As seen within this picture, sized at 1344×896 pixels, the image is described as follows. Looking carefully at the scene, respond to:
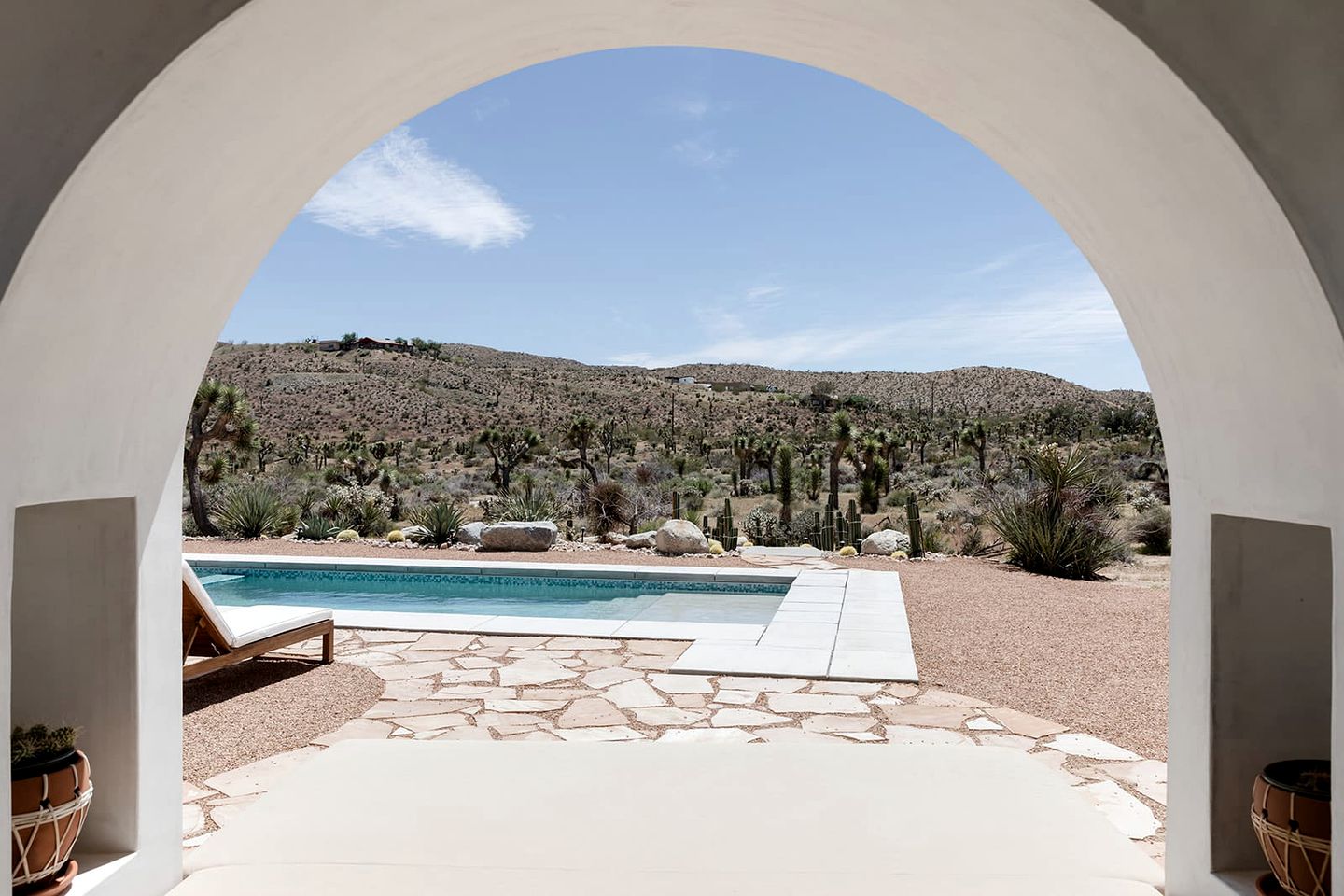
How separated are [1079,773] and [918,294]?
4276 cm

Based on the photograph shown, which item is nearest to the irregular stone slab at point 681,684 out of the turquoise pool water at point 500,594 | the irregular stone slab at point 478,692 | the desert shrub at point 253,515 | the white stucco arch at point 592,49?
the irregular stone slab at point 478,692

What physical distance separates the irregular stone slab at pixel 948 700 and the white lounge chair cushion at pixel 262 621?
4358mm

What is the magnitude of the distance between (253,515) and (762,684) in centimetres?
1271

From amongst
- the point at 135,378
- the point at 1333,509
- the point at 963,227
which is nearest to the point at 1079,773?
the point at 1333,509

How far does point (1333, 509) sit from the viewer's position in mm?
1961

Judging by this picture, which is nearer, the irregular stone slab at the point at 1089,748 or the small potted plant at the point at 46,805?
the small potted plant at the point at 46,805

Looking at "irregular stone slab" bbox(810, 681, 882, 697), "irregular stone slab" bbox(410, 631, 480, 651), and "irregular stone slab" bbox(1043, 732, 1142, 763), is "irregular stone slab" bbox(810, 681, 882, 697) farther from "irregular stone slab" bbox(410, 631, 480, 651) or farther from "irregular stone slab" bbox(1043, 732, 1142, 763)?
"irregular stone slab" bbox(410, 631, 480, 651)

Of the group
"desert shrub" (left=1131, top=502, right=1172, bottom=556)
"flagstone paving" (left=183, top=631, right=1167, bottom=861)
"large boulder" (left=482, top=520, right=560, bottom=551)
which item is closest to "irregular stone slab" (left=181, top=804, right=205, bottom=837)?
"flagstone paving" (left=183, top=631, right=1167, bottom=861)

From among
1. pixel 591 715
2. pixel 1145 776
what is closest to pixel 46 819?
pixel 591 715

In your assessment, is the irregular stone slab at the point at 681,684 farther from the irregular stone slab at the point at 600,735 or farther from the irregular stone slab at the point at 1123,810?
the irregular stone slab at the point at 1123,810

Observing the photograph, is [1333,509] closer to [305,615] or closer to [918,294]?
[305,615]

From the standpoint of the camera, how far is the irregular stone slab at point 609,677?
19.9ft

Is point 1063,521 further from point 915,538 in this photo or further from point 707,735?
point 707,735

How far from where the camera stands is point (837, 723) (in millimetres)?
5094
